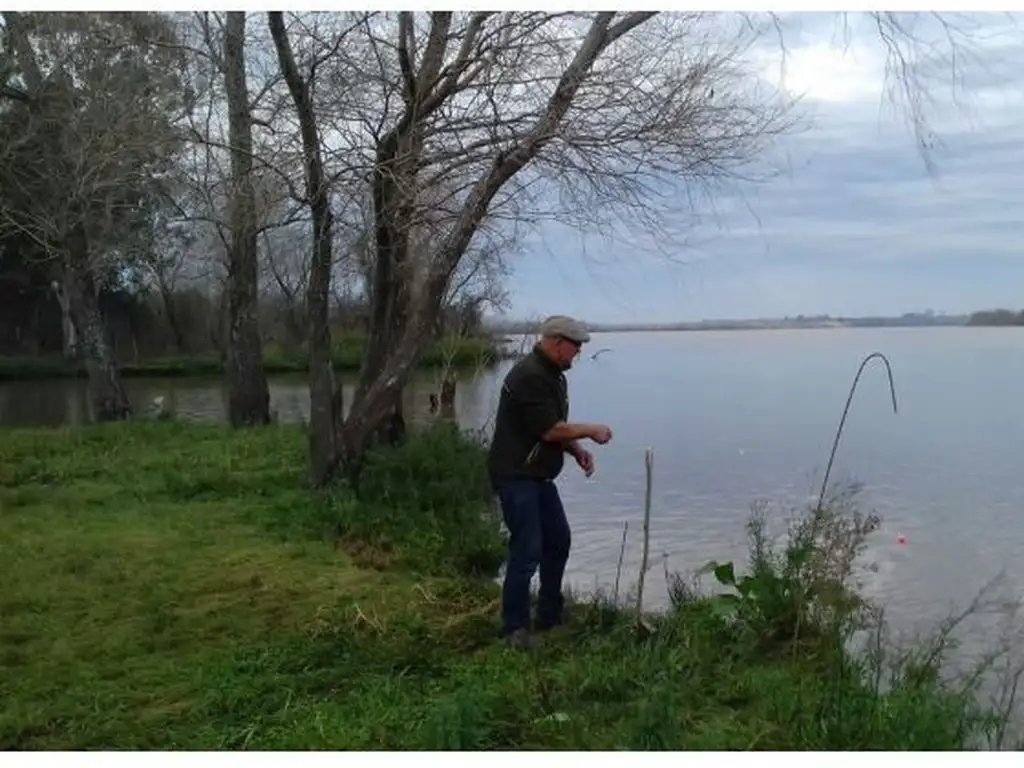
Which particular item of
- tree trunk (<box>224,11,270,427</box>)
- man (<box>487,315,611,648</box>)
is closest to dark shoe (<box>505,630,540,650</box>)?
man (<box>487,315,611,648</box>)

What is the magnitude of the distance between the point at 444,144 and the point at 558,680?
5.41 m

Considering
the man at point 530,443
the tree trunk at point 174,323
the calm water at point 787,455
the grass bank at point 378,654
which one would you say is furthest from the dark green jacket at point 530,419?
the tree trunk at point 174,323

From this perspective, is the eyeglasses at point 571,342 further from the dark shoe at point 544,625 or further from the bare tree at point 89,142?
the bare tree at point 89,142

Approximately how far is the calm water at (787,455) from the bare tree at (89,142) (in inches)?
165

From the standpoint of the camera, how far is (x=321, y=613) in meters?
6.06

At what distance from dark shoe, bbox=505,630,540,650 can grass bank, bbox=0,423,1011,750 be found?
10cm

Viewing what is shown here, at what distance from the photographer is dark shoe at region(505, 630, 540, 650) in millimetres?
5434

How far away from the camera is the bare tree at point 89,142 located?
35.0ft

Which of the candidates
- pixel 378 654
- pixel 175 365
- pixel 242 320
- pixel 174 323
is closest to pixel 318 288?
pixel 378 654

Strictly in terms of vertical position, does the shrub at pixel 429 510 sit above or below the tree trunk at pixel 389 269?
below

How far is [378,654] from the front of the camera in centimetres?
527

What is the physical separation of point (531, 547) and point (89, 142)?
7545 millimetres

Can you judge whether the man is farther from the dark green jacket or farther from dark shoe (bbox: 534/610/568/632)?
dark shoe (bbox: 534/610/568/632)

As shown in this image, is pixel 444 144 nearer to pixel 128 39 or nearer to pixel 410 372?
pixel 410 372
